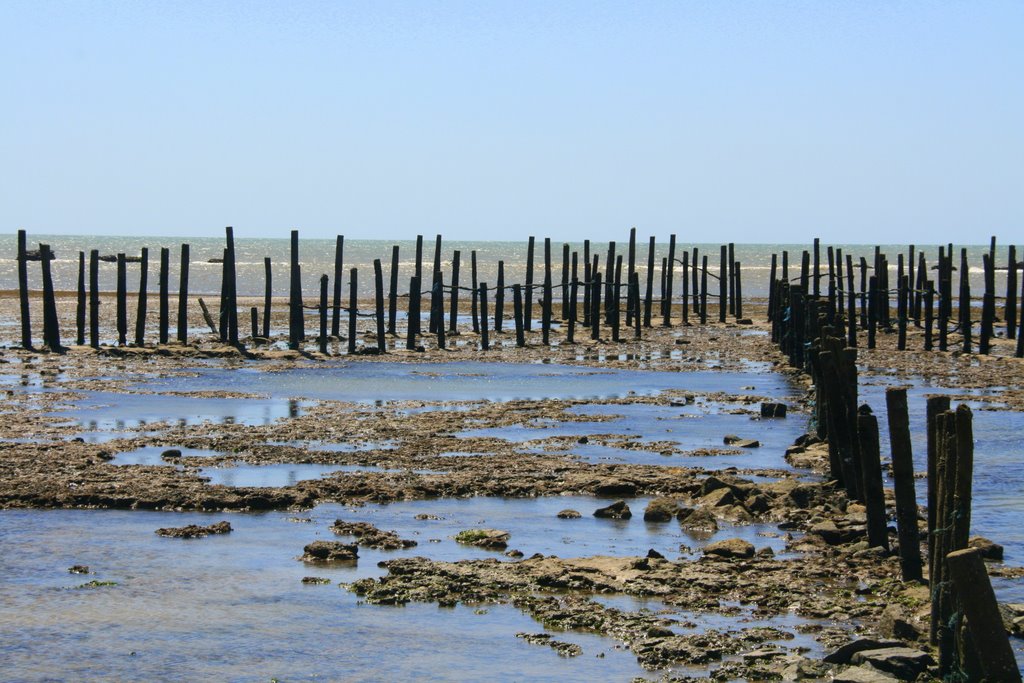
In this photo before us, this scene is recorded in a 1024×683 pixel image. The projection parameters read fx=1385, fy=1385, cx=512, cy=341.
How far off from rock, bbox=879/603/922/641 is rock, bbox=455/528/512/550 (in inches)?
147

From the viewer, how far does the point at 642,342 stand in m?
38.9

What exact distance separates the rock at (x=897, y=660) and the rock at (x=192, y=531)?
20.7 feet

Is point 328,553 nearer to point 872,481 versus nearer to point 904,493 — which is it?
point 872,481

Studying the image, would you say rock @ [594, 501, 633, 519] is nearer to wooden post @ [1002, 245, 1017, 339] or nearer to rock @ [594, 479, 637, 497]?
rock @ [594, 479, 637, 497]

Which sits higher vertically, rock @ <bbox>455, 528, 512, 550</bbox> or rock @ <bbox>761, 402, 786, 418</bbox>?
rock @ <bbox>761, 402, 786, 418</bbox>

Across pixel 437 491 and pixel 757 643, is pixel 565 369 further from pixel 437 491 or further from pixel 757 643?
pixel 757 643

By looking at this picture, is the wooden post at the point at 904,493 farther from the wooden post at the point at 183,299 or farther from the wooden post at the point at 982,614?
the wooden post at the point at 183,299

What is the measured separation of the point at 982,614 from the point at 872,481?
3.82 metres

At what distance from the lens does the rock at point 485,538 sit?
12195 mm

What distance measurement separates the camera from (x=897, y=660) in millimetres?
8508

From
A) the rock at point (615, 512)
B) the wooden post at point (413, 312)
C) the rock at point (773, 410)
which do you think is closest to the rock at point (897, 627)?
the rock at point (615, 512)

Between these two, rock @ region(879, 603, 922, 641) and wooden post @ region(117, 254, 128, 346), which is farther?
wooden post @ region(117, 254, 128, 346)

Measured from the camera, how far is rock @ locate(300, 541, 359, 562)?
38.2ft

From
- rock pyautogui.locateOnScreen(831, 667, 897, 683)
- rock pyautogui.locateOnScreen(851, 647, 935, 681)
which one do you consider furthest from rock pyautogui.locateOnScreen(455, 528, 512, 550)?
rock pyautogui.locateOnScreen(831, 667, 897, 683)
